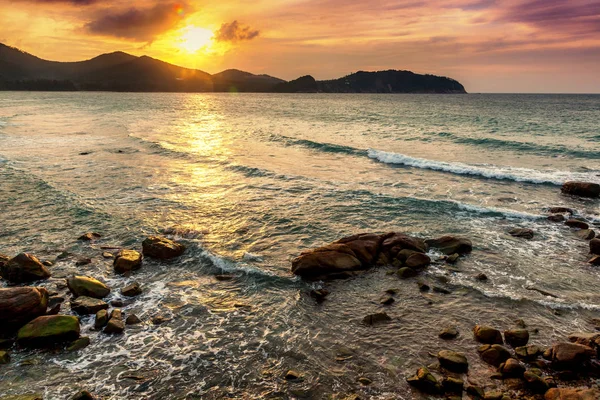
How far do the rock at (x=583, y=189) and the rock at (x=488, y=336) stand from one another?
73.0 ft

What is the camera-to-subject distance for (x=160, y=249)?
1853 centimetres

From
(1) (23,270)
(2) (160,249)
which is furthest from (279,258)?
(1) (23,270)

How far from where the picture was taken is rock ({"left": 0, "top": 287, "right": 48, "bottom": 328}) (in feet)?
41.0

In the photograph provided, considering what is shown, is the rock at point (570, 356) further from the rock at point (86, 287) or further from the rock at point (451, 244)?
the rock at point (86, 287)

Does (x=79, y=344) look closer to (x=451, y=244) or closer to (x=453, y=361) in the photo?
(x=453, y=361)

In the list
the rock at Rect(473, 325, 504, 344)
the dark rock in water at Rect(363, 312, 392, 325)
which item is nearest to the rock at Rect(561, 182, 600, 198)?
the rock at Rect(473, 325, 504, 344)

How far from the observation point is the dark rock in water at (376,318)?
13.5 metres

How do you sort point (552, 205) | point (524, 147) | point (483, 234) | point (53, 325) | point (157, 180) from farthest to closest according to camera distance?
point (524, 147)
point (157, 180)
point (552, 205)
point (483, 234)
point (53, 325)

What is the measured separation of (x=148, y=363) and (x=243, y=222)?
12.5m

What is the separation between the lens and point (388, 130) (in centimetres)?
7025

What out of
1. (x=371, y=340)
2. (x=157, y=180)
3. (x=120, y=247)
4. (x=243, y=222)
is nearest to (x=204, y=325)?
(x=371, y=340)

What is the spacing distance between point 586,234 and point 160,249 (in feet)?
72.8

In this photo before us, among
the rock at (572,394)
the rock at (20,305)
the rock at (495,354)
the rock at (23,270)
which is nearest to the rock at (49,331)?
the rock at (20,305)

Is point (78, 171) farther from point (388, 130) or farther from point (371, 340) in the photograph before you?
point (388, 130)
